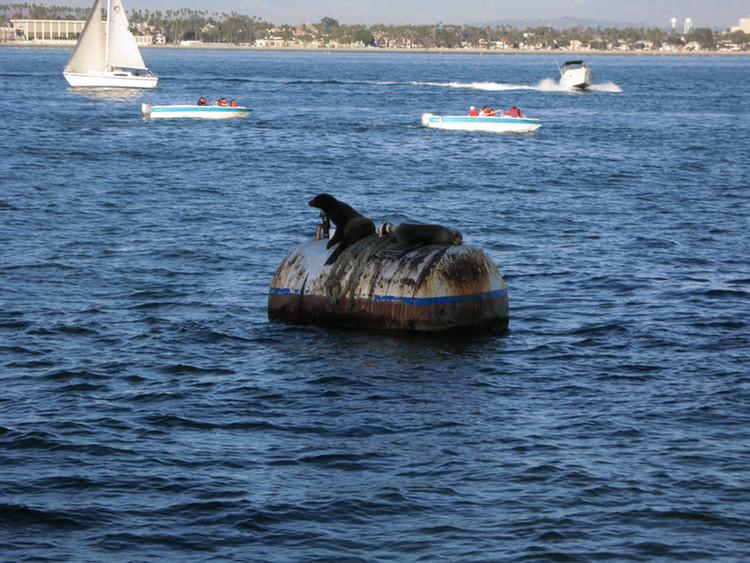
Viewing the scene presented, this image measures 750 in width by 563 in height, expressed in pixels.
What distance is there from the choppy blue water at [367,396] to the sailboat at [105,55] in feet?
206

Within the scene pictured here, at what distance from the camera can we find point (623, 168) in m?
41.2

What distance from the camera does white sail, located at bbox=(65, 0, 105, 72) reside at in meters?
89.8

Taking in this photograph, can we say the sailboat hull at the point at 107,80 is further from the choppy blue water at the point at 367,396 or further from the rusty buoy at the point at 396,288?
the rusty buoy at the point at 396,288

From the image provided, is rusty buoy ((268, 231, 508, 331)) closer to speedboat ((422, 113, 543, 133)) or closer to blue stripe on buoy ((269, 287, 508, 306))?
blue stripe on buoy ((269, 287, 508, 306))

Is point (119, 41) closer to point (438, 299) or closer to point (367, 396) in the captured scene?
point (438, 299)

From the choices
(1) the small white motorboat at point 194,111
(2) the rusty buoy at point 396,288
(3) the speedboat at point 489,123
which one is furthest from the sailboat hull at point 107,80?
(2) the rusty buoy at point 396,288

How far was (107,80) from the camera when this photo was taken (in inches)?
3583

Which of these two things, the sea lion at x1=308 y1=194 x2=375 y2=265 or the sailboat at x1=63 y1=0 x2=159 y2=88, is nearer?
the sea lion at x1=308 y1=194 x2=375 y2=265

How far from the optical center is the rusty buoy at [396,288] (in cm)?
1461

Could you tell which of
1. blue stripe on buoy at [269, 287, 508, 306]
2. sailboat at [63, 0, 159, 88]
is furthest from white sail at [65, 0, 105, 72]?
blue stripe on buoy at [269, 287, 508, 306]

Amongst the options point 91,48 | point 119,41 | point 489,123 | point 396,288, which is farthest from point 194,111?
point 396,288

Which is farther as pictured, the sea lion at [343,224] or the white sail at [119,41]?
the white sail at [119,41]

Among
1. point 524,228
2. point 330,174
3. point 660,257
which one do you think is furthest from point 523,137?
point 660,257

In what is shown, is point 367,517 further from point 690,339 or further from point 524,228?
point 524,228
